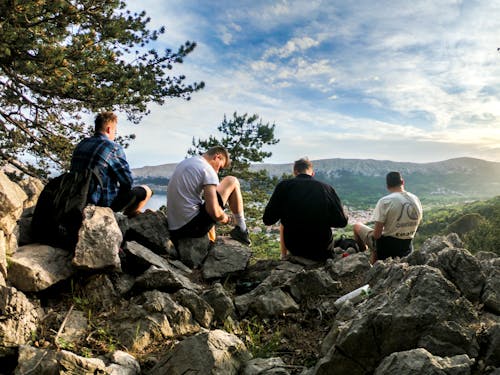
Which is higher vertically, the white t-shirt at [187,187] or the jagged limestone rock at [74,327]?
the white t-shirt at [187,187]

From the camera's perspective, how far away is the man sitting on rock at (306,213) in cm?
725

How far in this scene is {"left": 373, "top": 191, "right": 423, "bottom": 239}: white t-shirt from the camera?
7.77 metres

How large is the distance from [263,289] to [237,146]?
19511 mm

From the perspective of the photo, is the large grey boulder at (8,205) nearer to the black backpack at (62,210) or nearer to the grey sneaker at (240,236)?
the black backpack at (62,210)

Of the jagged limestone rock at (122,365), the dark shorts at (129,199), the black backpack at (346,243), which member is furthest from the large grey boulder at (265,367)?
the black backpack at (346,243)

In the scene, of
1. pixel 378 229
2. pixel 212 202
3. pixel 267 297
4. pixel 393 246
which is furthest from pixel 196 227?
pixel 393 246

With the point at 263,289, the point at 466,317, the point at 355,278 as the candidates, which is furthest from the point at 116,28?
the point at 466,317

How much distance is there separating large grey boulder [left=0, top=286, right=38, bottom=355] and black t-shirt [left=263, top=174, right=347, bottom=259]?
4653 millimetres

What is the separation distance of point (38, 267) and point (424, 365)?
14.4 ft

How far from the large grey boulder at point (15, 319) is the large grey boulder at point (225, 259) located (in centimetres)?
299

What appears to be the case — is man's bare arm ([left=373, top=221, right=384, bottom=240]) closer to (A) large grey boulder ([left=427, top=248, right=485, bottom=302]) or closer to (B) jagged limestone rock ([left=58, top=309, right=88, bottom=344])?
(A) large grey boulder ([left=427, top=248, right=485, bottom=302])

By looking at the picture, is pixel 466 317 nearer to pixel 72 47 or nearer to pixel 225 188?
pixel 225 188

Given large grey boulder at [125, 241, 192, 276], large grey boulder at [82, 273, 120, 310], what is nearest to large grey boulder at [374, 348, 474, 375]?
large grey boulder at [82, 273, 120, 310]

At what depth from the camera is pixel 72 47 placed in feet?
29.0
